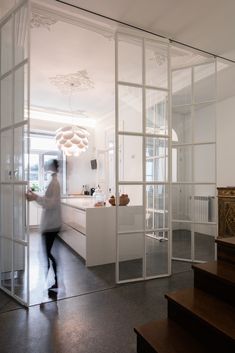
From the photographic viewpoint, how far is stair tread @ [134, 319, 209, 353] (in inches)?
67.3

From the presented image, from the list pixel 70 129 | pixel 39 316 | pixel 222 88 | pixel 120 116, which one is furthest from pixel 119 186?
pixel 222 88

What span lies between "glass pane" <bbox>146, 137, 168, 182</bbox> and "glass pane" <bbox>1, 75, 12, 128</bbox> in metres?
1.78

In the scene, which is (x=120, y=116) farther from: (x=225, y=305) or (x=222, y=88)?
(x=222, y=88)

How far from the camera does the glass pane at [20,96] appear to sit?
110 inches

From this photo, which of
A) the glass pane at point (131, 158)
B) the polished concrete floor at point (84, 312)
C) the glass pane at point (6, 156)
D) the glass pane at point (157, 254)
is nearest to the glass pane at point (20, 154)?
the glass pane at point (6, 156)

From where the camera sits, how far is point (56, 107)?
22.8ft

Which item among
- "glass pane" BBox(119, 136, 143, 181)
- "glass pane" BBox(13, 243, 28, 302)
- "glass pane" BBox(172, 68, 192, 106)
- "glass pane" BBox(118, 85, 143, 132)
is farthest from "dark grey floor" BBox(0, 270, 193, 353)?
"glass pane" BBox(172, 68, 192, 106)

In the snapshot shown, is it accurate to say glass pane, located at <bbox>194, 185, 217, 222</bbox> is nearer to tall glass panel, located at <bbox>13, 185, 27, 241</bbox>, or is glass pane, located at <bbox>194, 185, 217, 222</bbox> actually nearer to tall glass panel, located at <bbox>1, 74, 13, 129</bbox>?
tall glass panel, located at <bbox>13, 185, 27, 241</bbox>

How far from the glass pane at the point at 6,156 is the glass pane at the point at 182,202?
2.62 metres

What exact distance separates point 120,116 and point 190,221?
2.08m

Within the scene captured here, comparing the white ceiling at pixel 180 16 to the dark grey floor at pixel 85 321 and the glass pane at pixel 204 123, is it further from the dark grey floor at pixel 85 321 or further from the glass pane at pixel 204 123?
the dark grey floor at pixel 85 321

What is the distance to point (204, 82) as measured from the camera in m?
4.17

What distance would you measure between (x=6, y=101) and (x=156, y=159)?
2063 mm

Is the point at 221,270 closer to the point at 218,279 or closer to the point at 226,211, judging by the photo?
the point at 218,279
